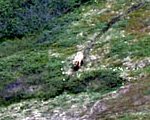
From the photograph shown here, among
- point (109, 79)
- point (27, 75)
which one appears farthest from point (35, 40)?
point (109, 79)

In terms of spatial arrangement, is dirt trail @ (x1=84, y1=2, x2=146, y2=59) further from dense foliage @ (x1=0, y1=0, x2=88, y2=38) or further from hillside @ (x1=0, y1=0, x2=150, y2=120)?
dense foliage @ (x1=0, y1=0, x2=88, y2=38)

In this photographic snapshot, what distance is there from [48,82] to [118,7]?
18.6 metres

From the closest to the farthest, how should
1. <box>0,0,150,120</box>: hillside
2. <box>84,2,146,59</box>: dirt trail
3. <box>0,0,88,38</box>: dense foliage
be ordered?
<box>0,0,150,120</box>: hillside
<box>84,2,146,59</box>: dirt trail
<box>0,0,88,38</box>: dense foliage

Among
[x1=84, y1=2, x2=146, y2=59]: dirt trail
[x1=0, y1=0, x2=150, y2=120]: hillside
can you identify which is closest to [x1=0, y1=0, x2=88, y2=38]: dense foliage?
[x1=0, y1=0, x2=150, y2=120]: hillside

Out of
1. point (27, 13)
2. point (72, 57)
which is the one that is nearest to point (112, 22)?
point (72, 57)

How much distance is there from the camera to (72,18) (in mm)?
64438

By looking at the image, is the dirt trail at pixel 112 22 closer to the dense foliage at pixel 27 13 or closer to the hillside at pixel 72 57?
the hillside at pixel 72 57

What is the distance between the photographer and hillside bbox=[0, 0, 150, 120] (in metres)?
40.6

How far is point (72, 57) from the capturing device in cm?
5256

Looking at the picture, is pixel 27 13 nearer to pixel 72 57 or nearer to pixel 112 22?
pixel 112 22

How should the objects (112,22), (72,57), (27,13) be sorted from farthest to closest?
(27,13) < (112,22) < (72,57)

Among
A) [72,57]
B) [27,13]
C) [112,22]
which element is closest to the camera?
[72,57]

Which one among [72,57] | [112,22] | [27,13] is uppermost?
[27,13]

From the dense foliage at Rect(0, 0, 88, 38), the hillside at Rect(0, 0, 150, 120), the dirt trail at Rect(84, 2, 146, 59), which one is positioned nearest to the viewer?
the hillside at Rect(0, 0, 150, 120)
